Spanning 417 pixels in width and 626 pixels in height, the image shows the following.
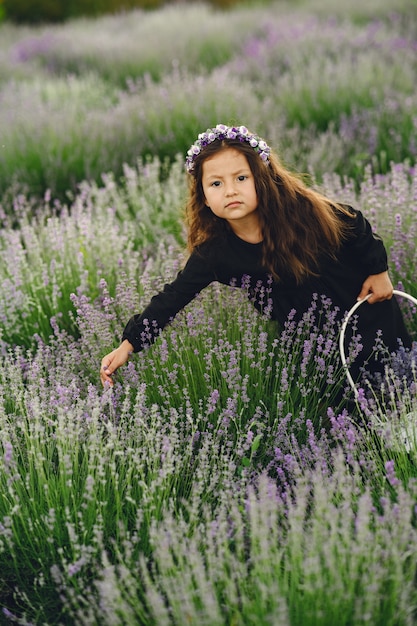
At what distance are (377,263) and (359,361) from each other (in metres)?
0.42

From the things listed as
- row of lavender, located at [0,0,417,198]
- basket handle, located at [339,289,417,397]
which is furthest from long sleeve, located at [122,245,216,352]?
row of lavender, located at [0,0,417,198]

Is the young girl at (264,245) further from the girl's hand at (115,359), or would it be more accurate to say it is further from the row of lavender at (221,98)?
the row of lavender at (221,98)

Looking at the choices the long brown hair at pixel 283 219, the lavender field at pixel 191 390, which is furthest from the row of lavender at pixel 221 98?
the long brown hair at pixel 283 219

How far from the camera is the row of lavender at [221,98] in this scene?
17.0 feet

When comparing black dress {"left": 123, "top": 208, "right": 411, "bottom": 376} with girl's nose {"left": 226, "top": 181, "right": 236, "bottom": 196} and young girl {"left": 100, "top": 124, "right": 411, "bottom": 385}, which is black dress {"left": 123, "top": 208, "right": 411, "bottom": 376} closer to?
young girl {"left": 100, "top": 124, "right": 411, "bottom": 385}

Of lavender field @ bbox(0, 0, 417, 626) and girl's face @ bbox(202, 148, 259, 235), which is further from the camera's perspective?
girl's face @ bbox(202, 148, 259, 235)

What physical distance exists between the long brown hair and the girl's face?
28 mm

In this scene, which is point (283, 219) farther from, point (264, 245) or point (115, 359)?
point (115, 359)

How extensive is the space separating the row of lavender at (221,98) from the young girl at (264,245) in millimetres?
1136

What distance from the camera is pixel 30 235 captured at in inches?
146

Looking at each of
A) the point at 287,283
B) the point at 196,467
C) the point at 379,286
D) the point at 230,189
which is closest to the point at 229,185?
the point at 230,189

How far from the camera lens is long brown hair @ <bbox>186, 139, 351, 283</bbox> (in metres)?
2.62

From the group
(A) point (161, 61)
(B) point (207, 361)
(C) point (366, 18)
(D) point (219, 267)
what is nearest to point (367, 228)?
(D) point (219, 267)

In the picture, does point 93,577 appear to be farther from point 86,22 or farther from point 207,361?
point 86,22
